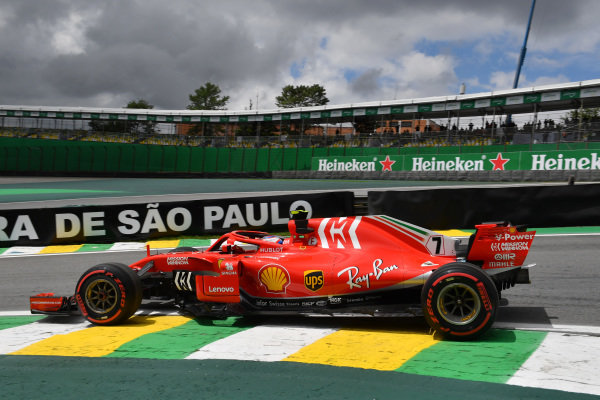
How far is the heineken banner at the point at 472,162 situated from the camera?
2667 centimetres

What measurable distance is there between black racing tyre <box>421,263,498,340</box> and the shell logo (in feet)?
5.46

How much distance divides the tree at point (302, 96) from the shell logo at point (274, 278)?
3090 inches

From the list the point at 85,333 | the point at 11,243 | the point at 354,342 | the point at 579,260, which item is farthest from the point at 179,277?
the point at 11,243

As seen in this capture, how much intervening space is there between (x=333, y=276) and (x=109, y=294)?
2992mm

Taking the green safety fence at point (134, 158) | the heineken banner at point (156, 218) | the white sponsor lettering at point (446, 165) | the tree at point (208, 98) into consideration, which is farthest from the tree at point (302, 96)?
the heineken banner at point (156, 218)

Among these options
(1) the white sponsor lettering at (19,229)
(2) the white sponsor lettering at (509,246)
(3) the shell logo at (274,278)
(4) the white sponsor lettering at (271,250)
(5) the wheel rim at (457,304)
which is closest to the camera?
(5) the wheel rim at (457,304)

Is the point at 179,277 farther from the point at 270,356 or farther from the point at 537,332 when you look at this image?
the point at 537,332

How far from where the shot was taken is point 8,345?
612 centimetres

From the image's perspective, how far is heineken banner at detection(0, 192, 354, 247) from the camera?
14.5m

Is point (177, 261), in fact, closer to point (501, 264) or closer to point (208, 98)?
point (501, 264)

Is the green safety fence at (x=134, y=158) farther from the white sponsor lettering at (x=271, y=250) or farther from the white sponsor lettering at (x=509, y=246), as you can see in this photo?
the white sponsor lettering at (x=509, y=246)

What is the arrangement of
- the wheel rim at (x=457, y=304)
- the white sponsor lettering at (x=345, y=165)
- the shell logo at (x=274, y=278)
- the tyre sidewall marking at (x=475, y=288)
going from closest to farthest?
the tyre sidewall marking at (x=475, y=288), the wheel rim at (x=457, y=304), the shell logo at (x=274, y=278), the white sponsor lettering at (x=345, y=165)

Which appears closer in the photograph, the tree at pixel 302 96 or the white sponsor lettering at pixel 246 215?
the white sponsor lettering at pixel 246 215

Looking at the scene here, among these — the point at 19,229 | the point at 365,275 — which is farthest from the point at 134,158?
the point at 365,275
